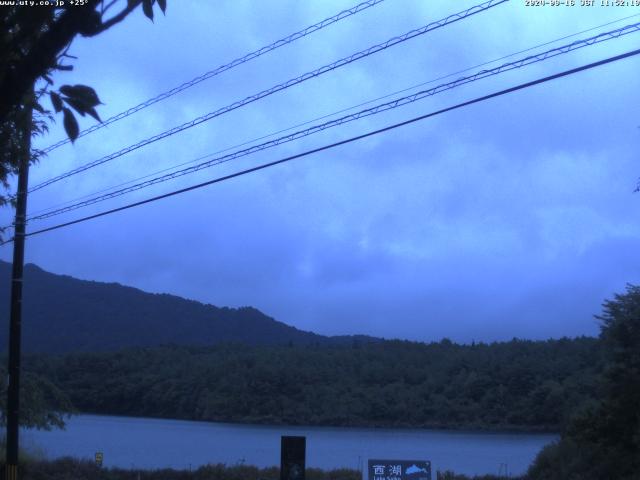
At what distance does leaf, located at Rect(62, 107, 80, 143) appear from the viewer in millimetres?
4555

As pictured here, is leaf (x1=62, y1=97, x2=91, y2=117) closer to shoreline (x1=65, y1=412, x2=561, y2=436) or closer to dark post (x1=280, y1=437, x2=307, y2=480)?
dark post (x1=280, y1=437, x2=307, y2=480)

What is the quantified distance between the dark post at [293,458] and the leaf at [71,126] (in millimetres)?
12615

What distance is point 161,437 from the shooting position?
3203 centimetres

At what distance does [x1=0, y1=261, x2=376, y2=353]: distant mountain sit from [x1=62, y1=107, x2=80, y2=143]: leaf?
156 feet

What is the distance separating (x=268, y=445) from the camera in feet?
98.1

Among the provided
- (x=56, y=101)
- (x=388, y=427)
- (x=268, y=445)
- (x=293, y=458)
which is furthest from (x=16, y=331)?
(x=388, y=427)

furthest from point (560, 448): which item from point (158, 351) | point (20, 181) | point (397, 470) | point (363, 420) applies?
point (158, 351)

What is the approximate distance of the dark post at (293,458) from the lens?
16.3 m

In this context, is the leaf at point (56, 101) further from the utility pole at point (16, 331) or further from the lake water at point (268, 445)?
the lake water at point (268, 445)

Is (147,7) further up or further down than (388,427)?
further up

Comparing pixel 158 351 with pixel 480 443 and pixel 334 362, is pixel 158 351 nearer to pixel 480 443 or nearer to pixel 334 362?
pixel 334 362

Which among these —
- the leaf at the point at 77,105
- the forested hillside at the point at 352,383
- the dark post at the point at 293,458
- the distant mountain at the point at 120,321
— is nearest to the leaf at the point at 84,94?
the leaf at the point at 77,105

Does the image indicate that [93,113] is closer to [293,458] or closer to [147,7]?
[147,7]

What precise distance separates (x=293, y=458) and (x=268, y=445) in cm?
1396
